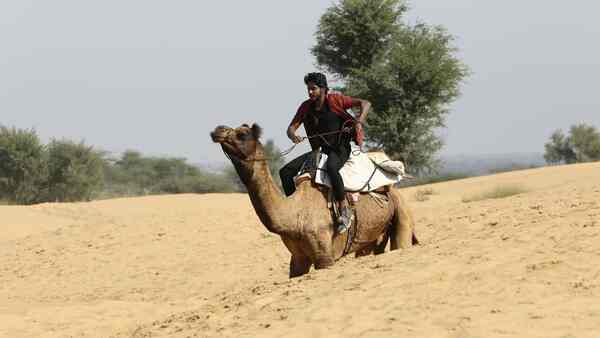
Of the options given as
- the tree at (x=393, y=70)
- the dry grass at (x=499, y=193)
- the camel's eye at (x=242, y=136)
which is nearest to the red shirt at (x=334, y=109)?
the camel's eye at (x=242, y=136)

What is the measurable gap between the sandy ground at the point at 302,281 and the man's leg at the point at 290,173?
3.60 ft

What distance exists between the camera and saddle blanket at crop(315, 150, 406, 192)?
1018cm

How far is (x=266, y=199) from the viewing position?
9.56 meters

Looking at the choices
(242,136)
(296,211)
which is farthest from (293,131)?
(242,136)

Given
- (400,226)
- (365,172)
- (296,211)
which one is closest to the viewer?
(296,211)

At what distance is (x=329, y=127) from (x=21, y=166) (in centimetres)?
3256

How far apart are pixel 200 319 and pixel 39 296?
7.95m

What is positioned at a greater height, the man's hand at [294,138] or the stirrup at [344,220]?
the man's hand at [294,138]

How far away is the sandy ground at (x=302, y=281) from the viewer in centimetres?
731

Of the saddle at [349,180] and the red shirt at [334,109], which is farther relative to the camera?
the red shirt at [334,109]

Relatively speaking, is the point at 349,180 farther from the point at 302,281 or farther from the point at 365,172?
the point at 302,281

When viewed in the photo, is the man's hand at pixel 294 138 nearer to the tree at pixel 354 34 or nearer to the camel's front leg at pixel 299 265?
the camel's front leg at pixel 299 265

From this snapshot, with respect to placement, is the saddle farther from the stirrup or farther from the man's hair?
the man's hair

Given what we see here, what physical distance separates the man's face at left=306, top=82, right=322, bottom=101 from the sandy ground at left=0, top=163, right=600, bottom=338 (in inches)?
73.6
